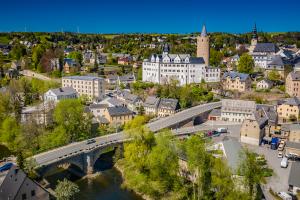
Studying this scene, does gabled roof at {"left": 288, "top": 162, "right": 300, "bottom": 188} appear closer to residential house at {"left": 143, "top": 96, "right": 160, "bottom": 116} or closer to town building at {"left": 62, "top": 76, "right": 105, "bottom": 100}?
residential house at {"left": 143, "top": 96, "right": 160, "bottom": 116}

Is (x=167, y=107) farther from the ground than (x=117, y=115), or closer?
farther from the ground

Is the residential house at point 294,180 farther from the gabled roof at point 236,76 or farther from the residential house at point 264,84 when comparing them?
the gabled roof at point 236,76

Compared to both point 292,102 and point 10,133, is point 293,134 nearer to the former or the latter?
point 292,102

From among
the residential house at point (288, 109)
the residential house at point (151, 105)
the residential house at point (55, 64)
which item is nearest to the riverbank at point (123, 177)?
the residential house at point (151, 105)

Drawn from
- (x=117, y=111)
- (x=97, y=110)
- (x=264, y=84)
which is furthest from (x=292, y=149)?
(x=97, y=110)

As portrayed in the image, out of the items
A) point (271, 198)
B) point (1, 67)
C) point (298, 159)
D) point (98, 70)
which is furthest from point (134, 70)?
point (271, 198)

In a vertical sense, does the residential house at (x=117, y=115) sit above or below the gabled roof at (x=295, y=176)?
above

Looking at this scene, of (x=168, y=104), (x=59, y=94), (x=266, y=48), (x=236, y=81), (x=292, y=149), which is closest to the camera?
(x=292, y=149)
